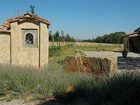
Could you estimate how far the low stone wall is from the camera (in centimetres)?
1527

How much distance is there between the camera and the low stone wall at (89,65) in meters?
15.3

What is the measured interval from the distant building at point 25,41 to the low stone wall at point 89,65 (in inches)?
265

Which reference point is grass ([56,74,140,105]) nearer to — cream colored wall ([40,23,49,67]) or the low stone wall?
the low stone wall

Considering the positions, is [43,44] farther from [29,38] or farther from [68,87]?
[68,87]

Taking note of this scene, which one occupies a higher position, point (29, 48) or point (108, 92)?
point (29, 48)

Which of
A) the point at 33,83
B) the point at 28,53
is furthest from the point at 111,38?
the point at 33,83

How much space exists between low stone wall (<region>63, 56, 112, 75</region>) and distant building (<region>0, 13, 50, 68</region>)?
6741mm

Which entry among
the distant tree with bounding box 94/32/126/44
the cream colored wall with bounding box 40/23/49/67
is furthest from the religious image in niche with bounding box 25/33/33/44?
the distant tree with bounding box 94/32/126/44

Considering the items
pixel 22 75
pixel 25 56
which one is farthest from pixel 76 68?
pixel 25 56

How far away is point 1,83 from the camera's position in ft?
43.1

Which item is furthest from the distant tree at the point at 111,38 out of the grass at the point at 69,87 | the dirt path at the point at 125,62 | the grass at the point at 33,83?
the grass at the point at 69,87

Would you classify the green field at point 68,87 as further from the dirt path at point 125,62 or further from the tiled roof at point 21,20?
the tiled roof at point 21,20

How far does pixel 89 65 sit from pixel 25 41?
884 centimetres

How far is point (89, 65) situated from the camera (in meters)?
16.1
